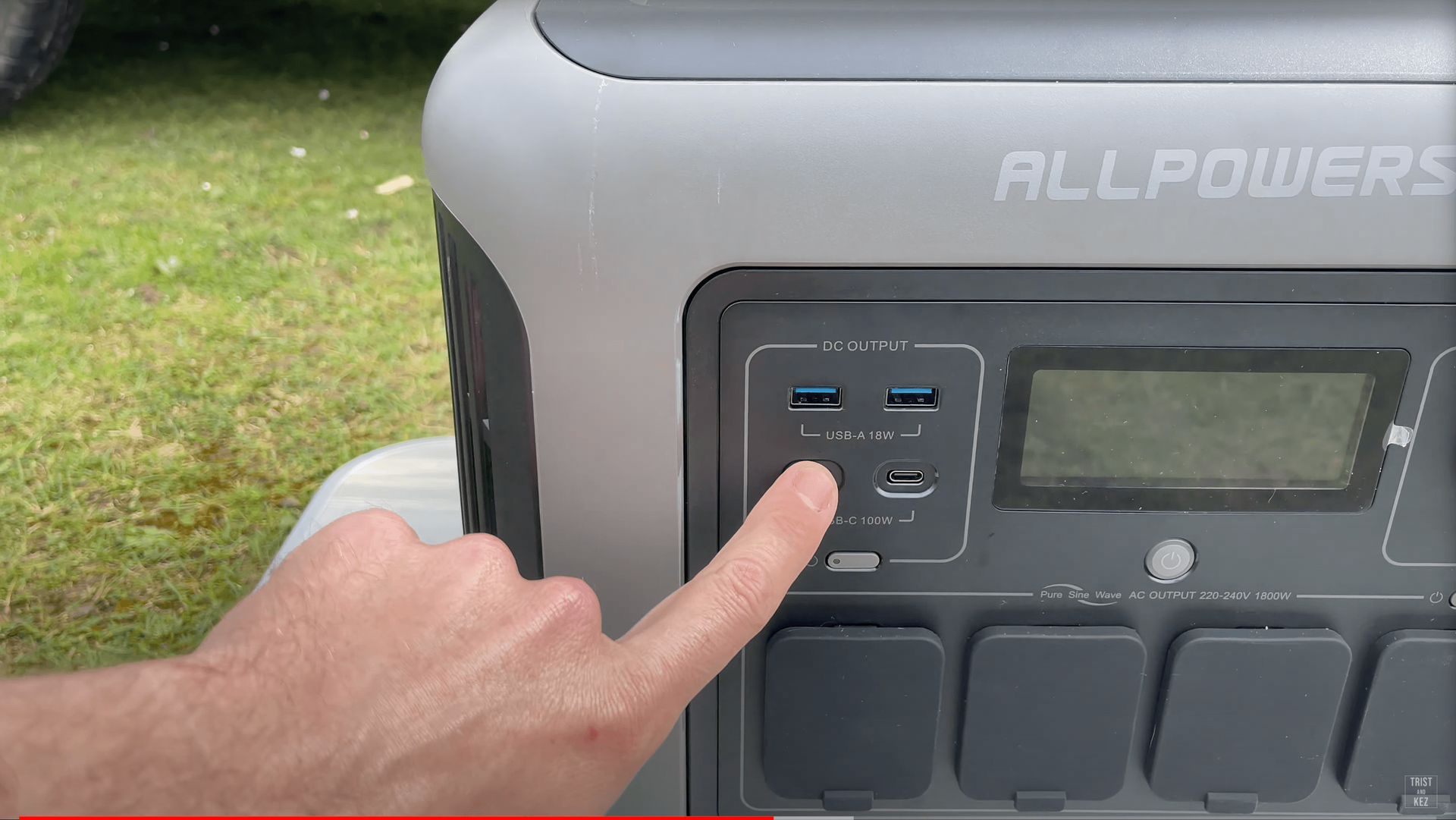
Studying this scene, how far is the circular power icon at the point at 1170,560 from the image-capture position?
0.51m

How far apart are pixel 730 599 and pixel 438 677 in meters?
0.11

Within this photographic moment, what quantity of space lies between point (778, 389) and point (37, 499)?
97 cm

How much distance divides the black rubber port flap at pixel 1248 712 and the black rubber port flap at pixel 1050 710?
0.8 inches

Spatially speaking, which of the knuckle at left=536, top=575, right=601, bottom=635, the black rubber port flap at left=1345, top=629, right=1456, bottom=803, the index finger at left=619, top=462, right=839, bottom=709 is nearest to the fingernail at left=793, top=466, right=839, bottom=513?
the index finger at left=619, top=462, right=839, bottom=709

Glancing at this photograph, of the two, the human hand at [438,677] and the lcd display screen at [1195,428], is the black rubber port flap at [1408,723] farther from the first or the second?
the human hand at [438,677]

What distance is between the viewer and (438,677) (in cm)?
35

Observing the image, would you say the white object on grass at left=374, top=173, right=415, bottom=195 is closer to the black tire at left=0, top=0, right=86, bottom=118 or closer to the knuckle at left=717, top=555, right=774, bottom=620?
the black tire at left=0, top=0, right=86, bottom=118

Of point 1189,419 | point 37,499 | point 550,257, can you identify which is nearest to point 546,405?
point 550,257

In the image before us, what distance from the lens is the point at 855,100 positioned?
0.43m

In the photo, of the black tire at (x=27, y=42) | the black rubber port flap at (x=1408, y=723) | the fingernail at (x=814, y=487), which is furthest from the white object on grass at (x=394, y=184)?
the black rubber port flap at (x=1408, y=723)

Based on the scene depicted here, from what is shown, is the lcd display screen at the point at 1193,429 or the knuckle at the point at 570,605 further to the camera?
the lcd display screen at the point at 1193,429

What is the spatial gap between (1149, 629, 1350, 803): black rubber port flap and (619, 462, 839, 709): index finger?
21cm

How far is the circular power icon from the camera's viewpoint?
1.68 ft

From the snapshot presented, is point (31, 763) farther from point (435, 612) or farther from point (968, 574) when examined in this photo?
point (968, 574)
